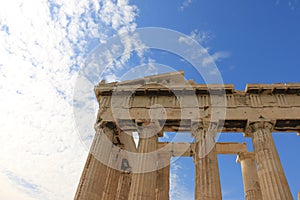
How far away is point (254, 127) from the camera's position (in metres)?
14.1

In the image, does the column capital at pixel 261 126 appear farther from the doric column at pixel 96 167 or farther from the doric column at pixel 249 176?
the doric column at pixel 96 167

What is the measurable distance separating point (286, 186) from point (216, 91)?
20.4 ft

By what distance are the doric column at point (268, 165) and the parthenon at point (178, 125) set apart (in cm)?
4

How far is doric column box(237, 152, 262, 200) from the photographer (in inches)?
641

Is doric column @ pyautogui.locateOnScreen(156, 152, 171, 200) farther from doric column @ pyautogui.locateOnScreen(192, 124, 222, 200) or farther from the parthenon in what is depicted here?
doric column @ pyautogui.locateOnScreen(192, 124, 222, 200)

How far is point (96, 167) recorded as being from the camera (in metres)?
13.7

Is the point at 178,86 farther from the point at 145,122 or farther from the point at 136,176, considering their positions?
the point at 136,176

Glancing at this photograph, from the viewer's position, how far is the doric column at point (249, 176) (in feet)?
53.4

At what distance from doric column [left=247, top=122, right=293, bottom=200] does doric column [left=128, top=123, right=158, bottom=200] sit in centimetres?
543

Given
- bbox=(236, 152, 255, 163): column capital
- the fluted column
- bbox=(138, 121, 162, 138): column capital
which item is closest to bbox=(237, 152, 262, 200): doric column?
bbox=(236, 152, 255, 163): column capital

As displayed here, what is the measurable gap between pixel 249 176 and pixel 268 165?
16.2 feet

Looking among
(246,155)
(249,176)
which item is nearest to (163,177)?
(249,176)

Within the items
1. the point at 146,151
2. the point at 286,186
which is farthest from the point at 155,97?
the point at 286,186

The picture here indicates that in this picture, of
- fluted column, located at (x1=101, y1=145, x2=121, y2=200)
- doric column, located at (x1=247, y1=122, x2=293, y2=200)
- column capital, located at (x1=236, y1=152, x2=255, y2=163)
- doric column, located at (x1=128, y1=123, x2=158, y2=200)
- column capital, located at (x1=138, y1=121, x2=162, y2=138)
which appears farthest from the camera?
column capital, located at (x1=236, y1=152, x2=255, y2=163)
